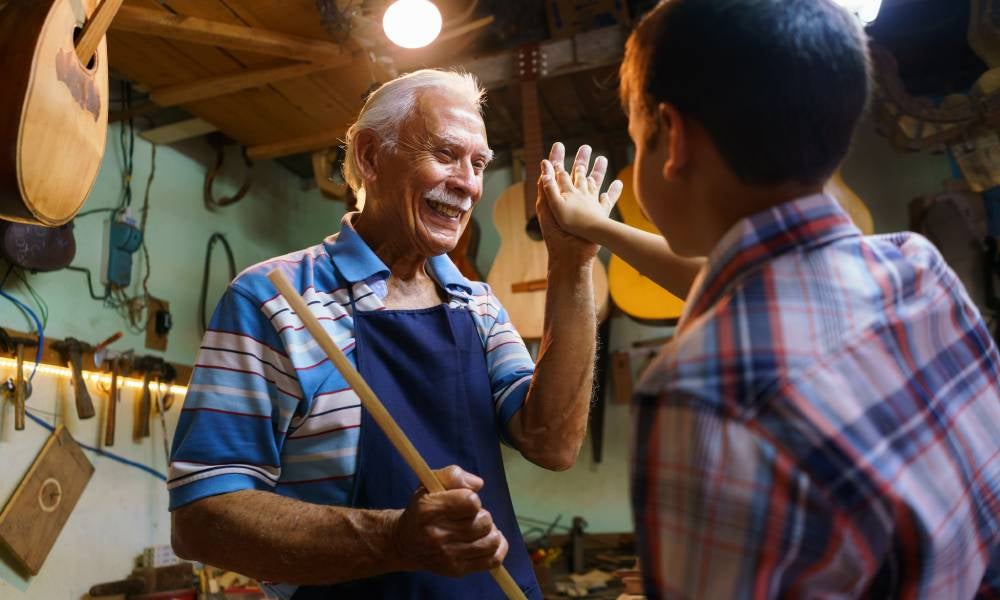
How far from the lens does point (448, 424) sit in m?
1.44

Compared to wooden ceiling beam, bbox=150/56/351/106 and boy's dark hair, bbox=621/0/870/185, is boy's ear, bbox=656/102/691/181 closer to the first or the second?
boy's dark hair, bbox=621/0/870/185

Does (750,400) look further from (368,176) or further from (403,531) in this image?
(368,176)

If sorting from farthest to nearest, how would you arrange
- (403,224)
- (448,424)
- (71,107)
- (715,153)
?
(71,107), (403,224), (448,424), (715,153)

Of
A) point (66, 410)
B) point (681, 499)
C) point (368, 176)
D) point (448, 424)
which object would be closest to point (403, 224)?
point (368, 176)

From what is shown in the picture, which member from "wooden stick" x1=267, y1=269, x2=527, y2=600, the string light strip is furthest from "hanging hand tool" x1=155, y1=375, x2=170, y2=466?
"wooden stick" x1=267, y1=269, x2=527, y2=600

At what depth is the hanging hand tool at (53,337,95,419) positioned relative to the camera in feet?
11.1

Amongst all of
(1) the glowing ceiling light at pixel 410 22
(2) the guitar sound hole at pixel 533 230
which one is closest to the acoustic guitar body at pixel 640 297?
(2) the guitar sound hole at pixel 533 230

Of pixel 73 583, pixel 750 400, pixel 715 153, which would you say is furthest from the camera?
pixel 73 583

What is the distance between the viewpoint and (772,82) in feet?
2.48

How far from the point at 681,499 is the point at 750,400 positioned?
0.35 ft

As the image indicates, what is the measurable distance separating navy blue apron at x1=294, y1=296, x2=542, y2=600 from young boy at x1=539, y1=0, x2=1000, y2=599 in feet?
2.25

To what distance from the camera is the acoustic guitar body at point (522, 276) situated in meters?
3.96

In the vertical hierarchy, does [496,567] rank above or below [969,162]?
below

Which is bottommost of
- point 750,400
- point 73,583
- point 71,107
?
point 73,583
